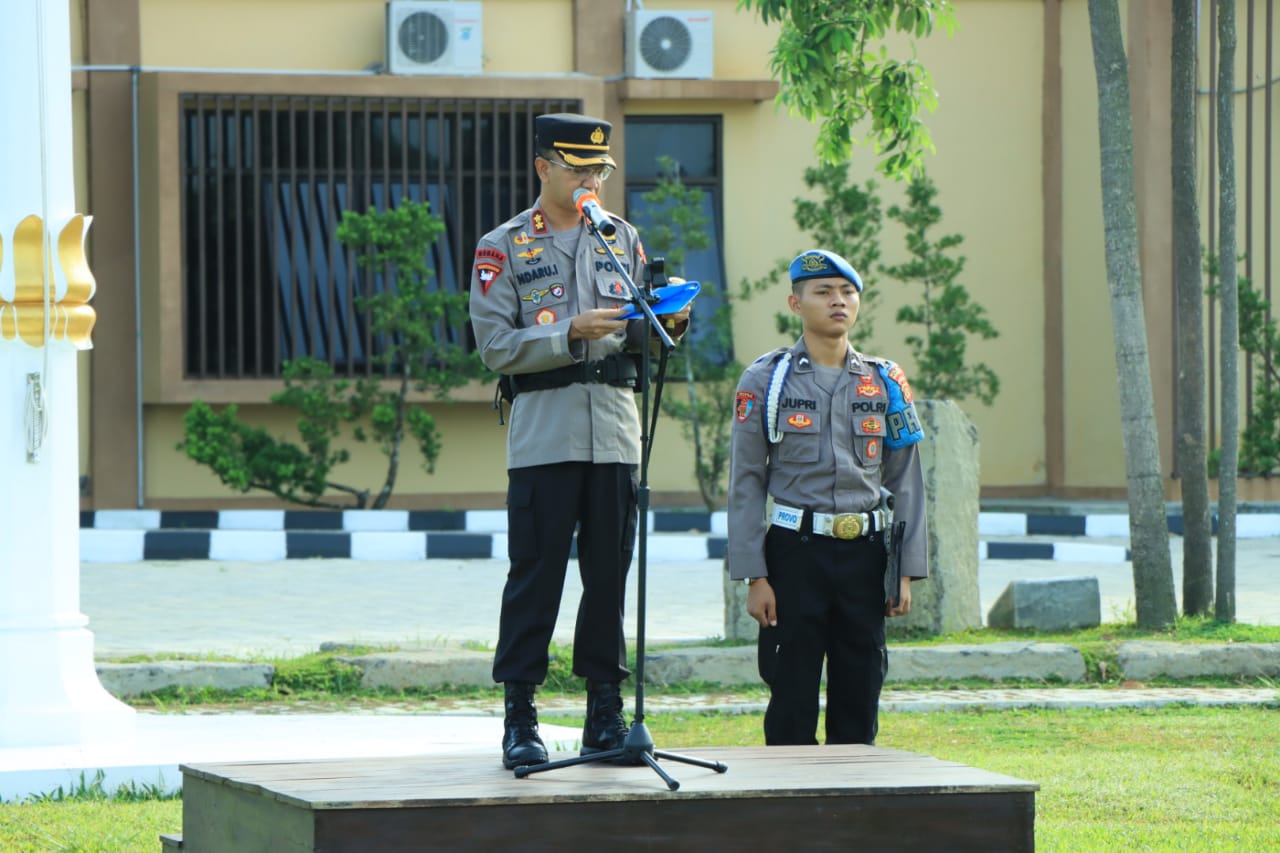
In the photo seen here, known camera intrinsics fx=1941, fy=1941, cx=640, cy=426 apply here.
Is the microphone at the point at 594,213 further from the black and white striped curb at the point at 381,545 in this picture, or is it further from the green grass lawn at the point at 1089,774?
the black and white striped curb at the point at 381,545

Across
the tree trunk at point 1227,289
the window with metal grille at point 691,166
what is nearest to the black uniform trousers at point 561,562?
the tree trunk at point 1227,289

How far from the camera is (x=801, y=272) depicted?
5.27 metres

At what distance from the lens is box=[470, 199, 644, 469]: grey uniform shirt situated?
4.75 metres

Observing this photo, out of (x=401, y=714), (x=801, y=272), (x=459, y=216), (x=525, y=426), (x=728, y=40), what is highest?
(x=728, y=40)

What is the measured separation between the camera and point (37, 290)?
21.6ft

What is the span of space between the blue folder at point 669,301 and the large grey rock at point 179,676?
4.12 meters

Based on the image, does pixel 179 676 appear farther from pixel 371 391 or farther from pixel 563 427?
pixel 371 391

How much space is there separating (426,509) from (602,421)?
11992 mm

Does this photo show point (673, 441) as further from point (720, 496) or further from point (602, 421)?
point (602, 421)

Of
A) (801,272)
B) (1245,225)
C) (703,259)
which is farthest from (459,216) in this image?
(801,272)

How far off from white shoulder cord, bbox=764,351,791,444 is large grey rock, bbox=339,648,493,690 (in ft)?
10.8

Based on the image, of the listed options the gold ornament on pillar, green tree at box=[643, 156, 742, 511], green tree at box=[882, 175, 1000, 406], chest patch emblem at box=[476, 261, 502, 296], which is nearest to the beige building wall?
green tree at box=[643, 156, 742, 511]

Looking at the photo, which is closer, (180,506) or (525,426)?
(525,426)

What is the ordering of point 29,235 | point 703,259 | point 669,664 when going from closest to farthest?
point 29,235
point 669,664
point 703,259
